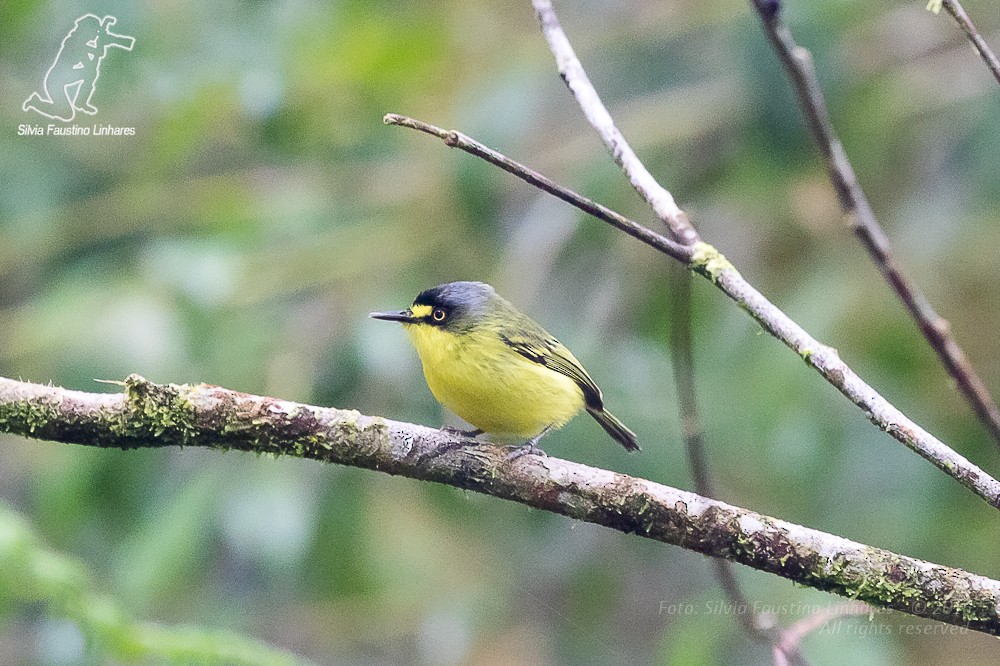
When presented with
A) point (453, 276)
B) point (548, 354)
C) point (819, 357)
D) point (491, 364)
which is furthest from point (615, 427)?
point (819, 357)

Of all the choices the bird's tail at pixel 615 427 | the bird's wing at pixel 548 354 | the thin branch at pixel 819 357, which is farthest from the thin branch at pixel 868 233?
the bird's tail at pixel 615 427

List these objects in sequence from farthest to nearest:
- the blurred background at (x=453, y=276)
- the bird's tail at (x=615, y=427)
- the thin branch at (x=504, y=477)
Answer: the blurred background at (x=453, y=276), the bird's tail at (x=615, y=427), the thin branch at (x=504, y=477)

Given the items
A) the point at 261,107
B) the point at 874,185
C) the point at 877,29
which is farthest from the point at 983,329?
the point at 261,107

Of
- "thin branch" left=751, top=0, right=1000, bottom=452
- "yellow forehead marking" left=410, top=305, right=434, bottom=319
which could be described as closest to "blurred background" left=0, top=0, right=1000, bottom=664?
"yellow forehead marking" left=410, top=305, right=434, bottom=319

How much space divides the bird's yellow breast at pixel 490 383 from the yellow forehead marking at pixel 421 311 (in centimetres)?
5

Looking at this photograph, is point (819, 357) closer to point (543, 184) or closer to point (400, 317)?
point (543, 184)

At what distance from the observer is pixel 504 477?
2.81 m

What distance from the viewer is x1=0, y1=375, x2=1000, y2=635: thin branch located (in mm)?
2594

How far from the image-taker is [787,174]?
17.1 feet

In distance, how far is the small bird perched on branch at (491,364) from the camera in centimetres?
363

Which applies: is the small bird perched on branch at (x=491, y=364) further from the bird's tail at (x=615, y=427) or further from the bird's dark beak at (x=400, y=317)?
the bird's tail at (x=615, y=427)

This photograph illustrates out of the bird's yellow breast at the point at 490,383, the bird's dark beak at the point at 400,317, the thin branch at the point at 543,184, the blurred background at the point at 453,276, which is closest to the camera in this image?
the thin branch at the point at 543,184

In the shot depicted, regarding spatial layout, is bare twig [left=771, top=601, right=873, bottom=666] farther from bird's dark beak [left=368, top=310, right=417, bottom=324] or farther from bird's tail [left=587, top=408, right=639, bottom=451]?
bird's dark beak [left=368, top=310, right=417, bottom=324]

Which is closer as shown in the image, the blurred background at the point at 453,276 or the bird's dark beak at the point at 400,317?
the bird's dark beak at the point at 400,317
